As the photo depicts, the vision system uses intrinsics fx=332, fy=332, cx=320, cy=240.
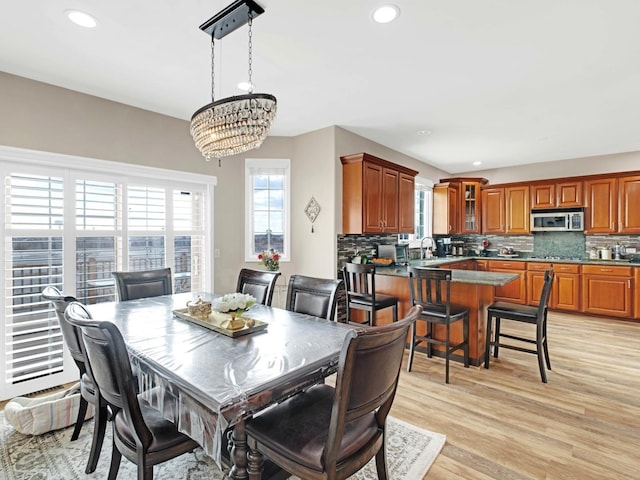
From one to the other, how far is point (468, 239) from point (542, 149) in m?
2.47

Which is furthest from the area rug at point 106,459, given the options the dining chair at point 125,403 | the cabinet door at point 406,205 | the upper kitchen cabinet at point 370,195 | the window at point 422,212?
the window at point 422,212

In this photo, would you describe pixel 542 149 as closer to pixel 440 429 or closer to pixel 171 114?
pixel 440 429

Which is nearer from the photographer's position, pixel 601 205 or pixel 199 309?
pixel 199 309

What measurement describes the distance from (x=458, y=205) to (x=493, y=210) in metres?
0.70

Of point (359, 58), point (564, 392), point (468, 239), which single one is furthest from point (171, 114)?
point (468, 239)

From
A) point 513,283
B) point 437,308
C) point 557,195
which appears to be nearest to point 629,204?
point 557,195

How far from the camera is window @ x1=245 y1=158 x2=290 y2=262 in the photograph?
4.57 meters

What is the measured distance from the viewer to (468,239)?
735 centimetres

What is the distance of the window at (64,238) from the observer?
9.39ft

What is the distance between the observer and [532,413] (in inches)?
101

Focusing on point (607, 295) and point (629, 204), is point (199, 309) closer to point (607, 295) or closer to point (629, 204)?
point (607, 295)

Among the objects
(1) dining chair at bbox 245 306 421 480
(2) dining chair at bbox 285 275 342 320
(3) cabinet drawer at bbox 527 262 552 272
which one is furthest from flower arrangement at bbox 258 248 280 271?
(3) cabinet drawer at bbox 527 262 552 272

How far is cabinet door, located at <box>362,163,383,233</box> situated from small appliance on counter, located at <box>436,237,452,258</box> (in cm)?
270

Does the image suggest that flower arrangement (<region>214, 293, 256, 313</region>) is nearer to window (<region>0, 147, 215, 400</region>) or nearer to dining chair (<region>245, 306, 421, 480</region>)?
dining chair (<region>245, 306, 421, 480</region>)
